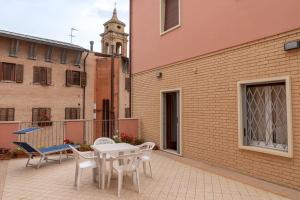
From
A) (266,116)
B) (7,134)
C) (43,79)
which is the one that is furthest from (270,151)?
(43,79)

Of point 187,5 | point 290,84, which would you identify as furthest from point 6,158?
point 290,84

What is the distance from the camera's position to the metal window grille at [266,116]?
483cm

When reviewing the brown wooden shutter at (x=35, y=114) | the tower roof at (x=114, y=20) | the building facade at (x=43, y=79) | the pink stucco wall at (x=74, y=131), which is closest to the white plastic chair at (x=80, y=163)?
the pink stucco wall at (x=74, y=131)

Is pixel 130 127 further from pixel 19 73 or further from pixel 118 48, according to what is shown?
pixel 118 48

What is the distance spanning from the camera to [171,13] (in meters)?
8.18

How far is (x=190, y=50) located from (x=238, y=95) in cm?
225

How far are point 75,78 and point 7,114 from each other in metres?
4.77

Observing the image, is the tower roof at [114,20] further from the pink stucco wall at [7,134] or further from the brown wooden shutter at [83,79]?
the pink stucco wall at [7,134]

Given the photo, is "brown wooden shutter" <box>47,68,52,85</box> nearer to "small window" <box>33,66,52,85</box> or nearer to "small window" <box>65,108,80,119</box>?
"small window" <box>33,66,52,85</box>

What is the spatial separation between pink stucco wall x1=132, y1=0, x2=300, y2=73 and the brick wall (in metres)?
0.23

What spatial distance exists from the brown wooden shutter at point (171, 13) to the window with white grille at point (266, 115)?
11.8 feet

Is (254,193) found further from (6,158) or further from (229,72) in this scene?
(6,158)

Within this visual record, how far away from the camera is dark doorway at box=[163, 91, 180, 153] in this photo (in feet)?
27.7

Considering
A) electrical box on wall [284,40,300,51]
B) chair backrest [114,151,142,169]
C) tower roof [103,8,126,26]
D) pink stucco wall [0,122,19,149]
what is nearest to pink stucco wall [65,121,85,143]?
pink stucco wall [0,122,19,149]
